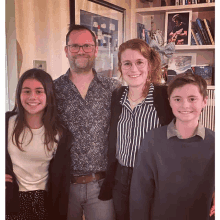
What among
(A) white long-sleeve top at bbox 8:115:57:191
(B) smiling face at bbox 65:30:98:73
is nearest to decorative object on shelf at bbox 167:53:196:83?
(B) smiling face at bbox 65:30:98:73

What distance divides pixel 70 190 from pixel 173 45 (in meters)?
0.75

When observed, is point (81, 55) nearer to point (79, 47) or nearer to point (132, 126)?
point (79, 47)

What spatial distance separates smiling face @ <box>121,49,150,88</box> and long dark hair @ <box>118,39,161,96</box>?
16 mm

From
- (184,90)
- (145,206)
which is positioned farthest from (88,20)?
(145,206)

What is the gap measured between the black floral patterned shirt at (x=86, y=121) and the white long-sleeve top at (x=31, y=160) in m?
0.13

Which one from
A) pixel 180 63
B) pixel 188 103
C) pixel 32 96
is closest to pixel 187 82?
pixel 188 103

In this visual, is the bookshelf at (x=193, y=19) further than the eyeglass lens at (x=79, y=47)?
No

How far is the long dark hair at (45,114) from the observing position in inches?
35.8

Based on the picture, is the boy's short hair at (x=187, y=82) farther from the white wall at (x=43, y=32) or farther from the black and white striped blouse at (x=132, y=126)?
the white wall at (x=43, y=32)

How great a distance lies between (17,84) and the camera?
2.95 ft

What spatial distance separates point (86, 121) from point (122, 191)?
1.06 feet

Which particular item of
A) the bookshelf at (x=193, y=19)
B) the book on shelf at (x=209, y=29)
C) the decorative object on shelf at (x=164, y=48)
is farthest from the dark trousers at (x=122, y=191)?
the book on shelf at (x=209, y=29)

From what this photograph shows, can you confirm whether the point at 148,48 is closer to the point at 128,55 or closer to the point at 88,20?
the point at 128,55

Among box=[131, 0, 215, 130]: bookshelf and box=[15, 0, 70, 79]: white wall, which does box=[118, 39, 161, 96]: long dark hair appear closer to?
box=[131, 0, 215, 130]: bookshelf
